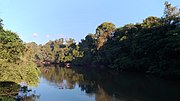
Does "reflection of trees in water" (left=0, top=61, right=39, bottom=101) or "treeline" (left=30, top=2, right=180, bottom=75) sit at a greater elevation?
"treeline" (left=30, top=2, right=180, bottom=75)

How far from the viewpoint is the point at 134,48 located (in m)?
55.0

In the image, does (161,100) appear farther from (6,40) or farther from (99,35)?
(99,35)

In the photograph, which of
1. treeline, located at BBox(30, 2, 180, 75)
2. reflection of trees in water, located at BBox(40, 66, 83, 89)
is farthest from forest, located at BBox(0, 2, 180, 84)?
reflection of trees in water, located at BBox(40, 66, 83, 89)

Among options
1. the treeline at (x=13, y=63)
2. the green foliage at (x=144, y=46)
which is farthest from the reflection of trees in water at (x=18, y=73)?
the green foliage at (x=144, y=46)

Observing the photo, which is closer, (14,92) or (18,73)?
(14,92)

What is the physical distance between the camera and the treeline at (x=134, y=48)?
4118 centimetres

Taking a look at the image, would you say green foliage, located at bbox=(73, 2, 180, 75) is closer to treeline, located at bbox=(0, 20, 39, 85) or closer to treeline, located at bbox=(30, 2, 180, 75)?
treeline, located at bbox=(30, 2, 180, 75)

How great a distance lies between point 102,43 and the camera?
82.1m

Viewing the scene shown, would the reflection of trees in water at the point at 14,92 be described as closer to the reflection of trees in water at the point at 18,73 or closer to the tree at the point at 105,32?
the reflection of trees in water at the point at 18,73

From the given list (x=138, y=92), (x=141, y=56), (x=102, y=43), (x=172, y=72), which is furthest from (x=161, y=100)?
(x=102, y=43)

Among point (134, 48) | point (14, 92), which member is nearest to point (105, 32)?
point (134, 48)

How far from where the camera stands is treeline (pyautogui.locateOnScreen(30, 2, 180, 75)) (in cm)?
4118

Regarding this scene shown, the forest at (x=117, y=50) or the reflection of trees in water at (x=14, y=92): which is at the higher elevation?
the forest at (x=117, y=50)

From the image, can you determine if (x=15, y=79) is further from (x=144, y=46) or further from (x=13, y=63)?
(x=144, y=46)
